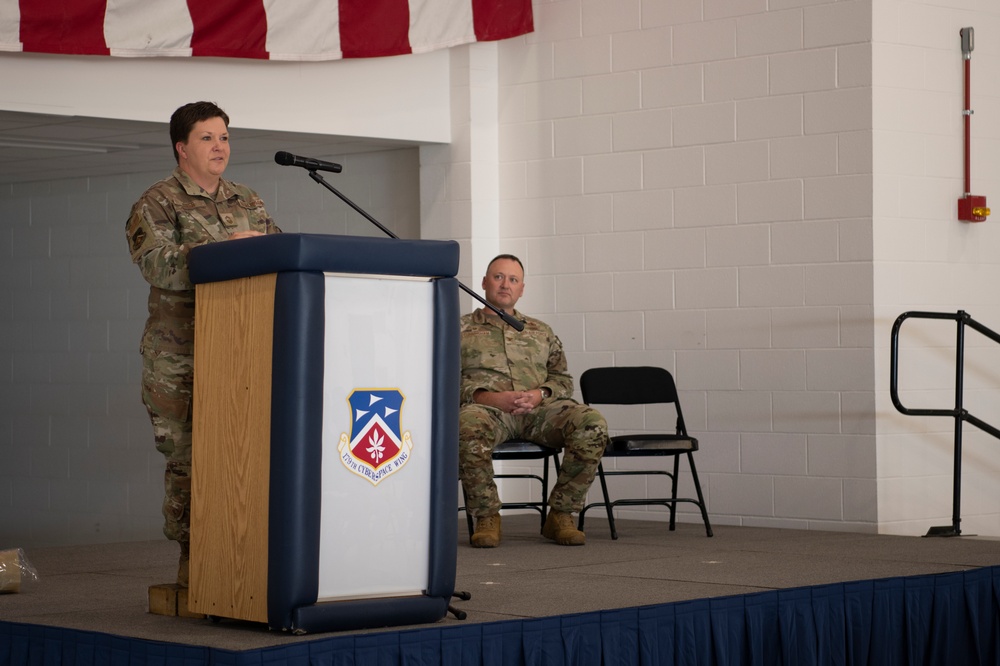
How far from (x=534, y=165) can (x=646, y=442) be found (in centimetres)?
A: 181

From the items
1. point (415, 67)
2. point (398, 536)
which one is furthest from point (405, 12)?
point (398, 536)

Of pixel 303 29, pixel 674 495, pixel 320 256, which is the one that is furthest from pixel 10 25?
pixel 674 495

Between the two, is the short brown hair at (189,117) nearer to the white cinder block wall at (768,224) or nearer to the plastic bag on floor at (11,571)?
the plastic bag on floor at (11,571)

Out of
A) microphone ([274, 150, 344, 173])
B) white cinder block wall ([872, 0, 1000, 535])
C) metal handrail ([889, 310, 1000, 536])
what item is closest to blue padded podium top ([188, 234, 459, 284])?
microphone ([274, 150, 344, 173])

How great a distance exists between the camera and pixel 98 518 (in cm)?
781

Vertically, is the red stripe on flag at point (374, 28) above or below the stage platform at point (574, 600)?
above

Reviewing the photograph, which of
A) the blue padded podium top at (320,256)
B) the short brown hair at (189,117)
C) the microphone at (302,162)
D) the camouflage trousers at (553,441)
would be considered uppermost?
the short brown hair at (189,117)

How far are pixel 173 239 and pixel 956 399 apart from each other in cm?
346

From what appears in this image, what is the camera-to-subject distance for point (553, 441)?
5.33 m

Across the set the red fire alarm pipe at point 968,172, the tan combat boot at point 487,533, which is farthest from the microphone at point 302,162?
the red fire alarm pipe at point 968,172

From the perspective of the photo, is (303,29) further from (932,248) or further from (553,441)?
(932,248)

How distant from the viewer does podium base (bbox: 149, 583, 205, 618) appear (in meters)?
3.23

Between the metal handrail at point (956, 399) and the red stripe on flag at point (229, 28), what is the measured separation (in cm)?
293

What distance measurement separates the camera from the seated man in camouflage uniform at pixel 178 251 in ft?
10.6
